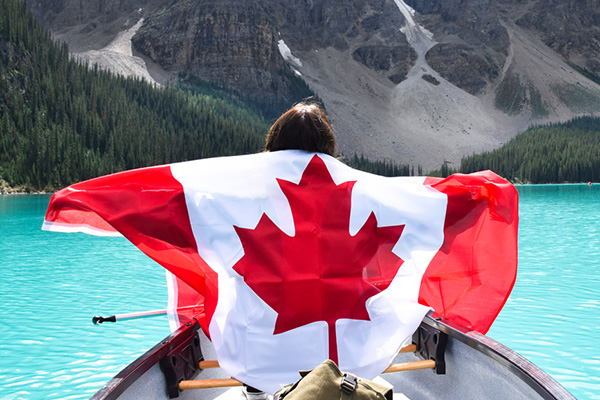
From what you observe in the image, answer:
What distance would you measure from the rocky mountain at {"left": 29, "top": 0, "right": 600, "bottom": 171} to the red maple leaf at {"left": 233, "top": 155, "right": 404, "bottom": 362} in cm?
9298

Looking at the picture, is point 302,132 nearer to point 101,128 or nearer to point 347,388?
point 347,388

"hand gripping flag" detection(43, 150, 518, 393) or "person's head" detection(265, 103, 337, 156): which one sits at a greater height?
"person's head" detection(265, 103, 337, 156)

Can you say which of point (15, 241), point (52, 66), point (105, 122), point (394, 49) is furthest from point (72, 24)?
point (15, 241)

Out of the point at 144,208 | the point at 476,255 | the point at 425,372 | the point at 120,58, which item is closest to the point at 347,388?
the point at 144,208

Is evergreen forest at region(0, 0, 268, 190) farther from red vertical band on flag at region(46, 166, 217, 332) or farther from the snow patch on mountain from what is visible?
red vertical band on flag at region(46, 166, 217, 332)

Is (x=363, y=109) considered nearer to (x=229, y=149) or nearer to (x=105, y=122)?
(x=229, y=149)

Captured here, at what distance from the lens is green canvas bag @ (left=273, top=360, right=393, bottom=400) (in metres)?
1.70

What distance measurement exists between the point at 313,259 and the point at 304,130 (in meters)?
0.77

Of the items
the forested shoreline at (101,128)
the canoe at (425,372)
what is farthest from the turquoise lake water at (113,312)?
the forested shoreline at (101,128)

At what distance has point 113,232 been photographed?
2883mm

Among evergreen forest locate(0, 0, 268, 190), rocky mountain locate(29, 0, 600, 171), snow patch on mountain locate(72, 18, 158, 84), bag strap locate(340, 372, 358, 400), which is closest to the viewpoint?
bag strap locate(340, 372, 358, 400)

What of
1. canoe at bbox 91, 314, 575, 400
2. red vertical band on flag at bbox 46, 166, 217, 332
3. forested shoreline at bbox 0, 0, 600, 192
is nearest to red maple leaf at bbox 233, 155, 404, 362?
red vertical band on flag at bbox 46, 166, 217, 332

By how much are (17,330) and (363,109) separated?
10578 cm

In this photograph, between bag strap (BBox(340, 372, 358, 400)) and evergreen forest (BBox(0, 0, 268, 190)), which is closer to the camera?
bag strap (BBox(340, 372, 358, 400))
